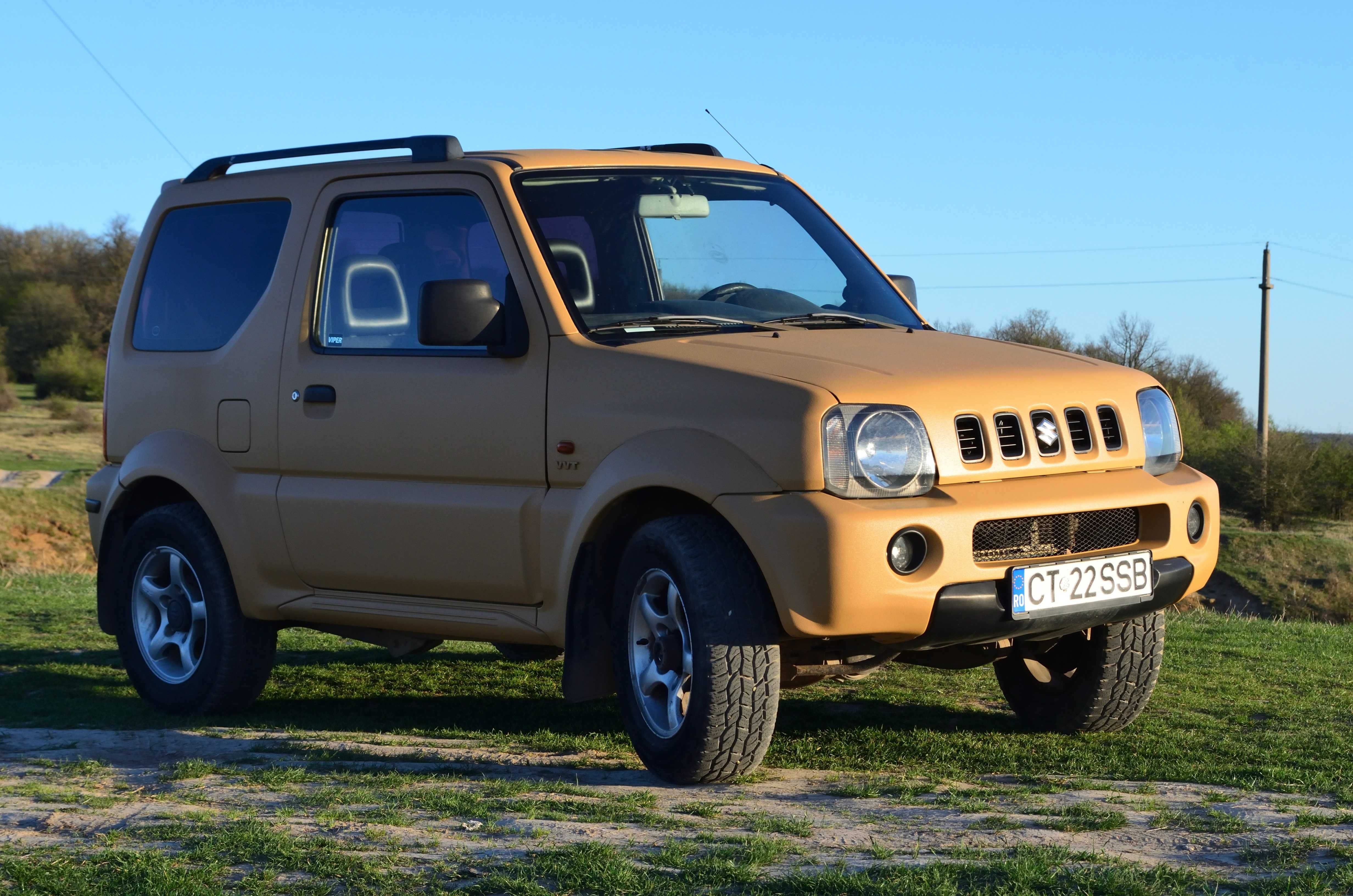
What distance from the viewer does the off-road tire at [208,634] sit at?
635 centimetres

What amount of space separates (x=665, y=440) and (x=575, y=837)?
131 centimetres

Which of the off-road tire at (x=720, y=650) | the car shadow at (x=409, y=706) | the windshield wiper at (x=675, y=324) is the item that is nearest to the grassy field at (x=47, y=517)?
the car shadow at (x=409, y=706)

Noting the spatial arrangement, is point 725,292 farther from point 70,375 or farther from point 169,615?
point 70,375

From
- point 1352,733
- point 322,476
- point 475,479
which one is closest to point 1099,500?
point 1352,733

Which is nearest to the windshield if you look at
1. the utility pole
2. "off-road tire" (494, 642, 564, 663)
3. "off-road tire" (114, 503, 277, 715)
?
"off-road tire" (494, 642, 564, 663)

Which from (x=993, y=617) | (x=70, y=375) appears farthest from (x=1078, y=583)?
(x=70, y=375)

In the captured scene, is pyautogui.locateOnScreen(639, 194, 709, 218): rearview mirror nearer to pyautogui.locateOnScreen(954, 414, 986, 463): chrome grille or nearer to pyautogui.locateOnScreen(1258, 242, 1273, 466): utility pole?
pyautogui.locateOnScreen(954, 414, 986, 463): chrome grille

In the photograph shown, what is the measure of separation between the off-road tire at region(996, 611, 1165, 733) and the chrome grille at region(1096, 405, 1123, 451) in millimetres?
733

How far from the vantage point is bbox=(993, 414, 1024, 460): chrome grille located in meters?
4.78

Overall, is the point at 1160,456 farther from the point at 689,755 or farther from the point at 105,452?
the point at 105,452

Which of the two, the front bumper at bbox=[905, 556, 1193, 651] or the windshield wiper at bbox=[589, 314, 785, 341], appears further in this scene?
the windshield wiper at bbox=[589, 314, 785, 341]

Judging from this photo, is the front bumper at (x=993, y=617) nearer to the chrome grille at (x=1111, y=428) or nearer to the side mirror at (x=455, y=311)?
the chrome grille at (x=1111, y=428)

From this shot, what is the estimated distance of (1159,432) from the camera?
5301 millimetres

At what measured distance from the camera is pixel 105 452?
696cm
